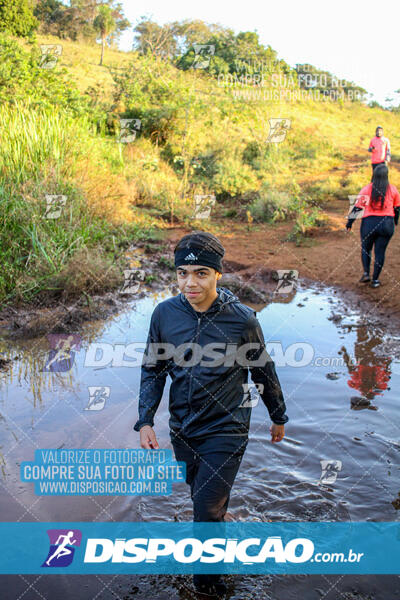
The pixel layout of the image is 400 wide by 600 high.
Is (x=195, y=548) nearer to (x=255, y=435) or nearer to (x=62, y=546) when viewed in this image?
(x=62, y=546)

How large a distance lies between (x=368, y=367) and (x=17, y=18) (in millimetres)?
25099

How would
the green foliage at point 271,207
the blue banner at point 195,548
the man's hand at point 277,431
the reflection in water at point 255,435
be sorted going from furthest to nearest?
the green foliage at point 271,207 → the reflection in water at point 255,435 → the blue banner at point 195,548 → the man's hand at point 277,431

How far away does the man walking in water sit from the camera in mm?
2539

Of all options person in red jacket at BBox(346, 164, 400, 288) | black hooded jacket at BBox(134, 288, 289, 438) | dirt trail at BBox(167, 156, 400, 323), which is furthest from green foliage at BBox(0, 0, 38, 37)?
black hooded jacket at BBox(134, 288, 289, 438)

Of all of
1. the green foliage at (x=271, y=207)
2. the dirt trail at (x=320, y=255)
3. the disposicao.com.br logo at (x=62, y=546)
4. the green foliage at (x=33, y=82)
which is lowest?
the disposicao.com.br logo at (x=62, y=546)

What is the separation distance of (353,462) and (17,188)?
6581 mm

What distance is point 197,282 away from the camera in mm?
2592

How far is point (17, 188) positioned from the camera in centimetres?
842

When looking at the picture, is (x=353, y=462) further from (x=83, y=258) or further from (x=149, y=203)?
(x=149, y=203)

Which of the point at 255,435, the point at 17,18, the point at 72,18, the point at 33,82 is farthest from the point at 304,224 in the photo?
the point at 72,18

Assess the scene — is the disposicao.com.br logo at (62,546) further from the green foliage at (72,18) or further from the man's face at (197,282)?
the green foliage at (72,18)

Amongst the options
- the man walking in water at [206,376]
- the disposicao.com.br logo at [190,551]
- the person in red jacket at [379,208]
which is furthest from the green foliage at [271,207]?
the man walking in water at [206,376]

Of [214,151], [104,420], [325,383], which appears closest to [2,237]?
[104,420]

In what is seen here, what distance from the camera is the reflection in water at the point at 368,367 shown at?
17.5 feet
